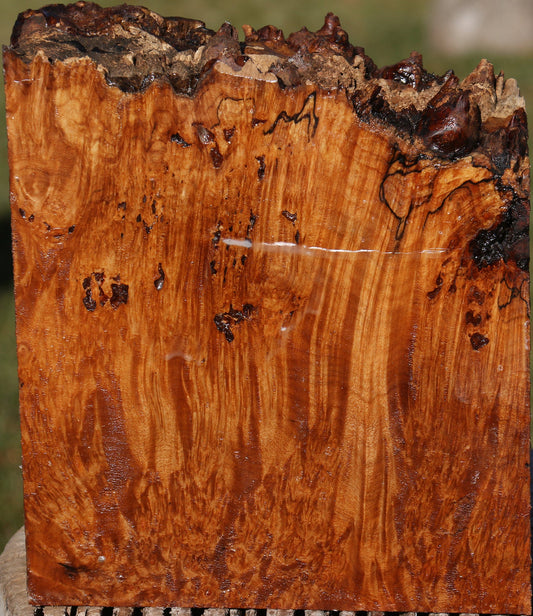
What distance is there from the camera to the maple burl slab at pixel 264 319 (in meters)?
1.59

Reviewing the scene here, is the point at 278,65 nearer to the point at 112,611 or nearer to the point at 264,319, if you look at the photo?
the point at 264,319

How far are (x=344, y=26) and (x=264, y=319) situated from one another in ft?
21.8

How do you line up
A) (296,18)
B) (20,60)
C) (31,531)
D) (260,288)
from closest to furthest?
1. (20,60)
2. (260,288)
3. (31,531)
4. (296,18)

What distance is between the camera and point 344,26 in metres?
7.82

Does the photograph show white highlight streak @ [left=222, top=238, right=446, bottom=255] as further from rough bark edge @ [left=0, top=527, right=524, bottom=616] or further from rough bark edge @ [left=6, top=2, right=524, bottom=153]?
rough bark edge @ [left=0, top=527, right=524, bottom=616]

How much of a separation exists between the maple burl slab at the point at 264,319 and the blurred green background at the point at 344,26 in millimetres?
3131

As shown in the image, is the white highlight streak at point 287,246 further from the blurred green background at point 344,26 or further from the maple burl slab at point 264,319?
the blurred green background at point 344,26

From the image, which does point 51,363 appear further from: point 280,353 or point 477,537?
point 477,537

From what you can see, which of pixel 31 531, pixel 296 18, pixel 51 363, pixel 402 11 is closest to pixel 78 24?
pixel 51 363

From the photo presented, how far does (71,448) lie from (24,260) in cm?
39

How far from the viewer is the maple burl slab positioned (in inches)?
62.6

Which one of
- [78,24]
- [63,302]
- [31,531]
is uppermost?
[78,24]

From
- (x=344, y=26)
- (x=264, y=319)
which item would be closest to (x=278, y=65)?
(x=264, y=319)

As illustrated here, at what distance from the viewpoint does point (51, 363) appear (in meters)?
1.73
